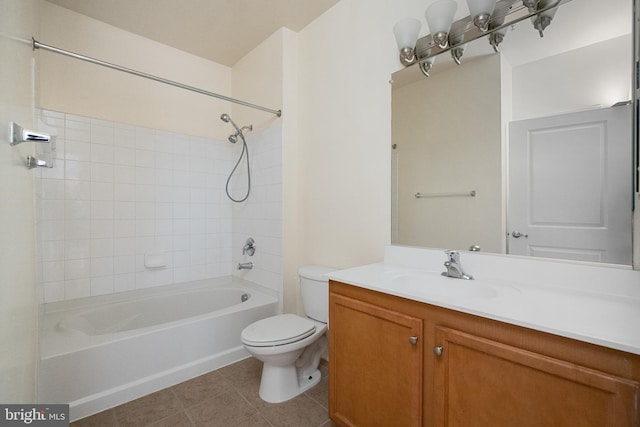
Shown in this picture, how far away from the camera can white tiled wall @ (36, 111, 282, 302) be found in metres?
2.00

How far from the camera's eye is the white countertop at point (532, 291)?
2.38ft

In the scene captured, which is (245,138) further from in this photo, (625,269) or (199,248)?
(625,269)

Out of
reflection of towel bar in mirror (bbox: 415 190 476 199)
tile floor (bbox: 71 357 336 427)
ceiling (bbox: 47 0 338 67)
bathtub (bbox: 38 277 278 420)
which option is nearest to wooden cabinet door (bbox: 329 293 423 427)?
tile floor (bbox: 71 357 336 427)

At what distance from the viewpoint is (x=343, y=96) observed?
6.39ft

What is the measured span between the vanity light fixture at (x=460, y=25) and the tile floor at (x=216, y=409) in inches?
79.0

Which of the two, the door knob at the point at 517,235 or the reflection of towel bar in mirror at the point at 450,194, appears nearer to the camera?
the door knob at the point at 517,235

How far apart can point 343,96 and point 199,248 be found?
194 centimetres

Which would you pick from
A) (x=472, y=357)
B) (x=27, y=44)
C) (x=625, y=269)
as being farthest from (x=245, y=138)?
(x=625, y=269)

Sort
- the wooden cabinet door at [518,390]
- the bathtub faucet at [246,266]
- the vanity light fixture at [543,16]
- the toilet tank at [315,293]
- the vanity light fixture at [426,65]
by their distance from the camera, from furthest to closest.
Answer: the bathtub faucet at [246,266]
the toilet tank at [315,293]
the vanity light fixture at [426,65]
the vanity light fixture at [543,16]
the wooden cabinet door at [518,390]

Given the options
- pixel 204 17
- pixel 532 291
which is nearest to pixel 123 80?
pixel 204 17

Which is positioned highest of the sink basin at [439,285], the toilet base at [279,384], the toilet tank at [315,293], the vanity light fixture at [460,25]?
the vanity light fixture at [460,25]

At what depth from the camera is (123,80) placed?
2.31m

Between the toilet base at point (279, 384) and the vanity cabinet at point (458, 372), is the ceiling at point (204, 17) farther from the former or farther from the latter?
the toilet base at point (279, 384)

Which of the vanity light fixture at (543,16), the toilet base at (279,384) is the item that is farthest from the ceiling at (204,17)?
the toilet base at (279,384)
